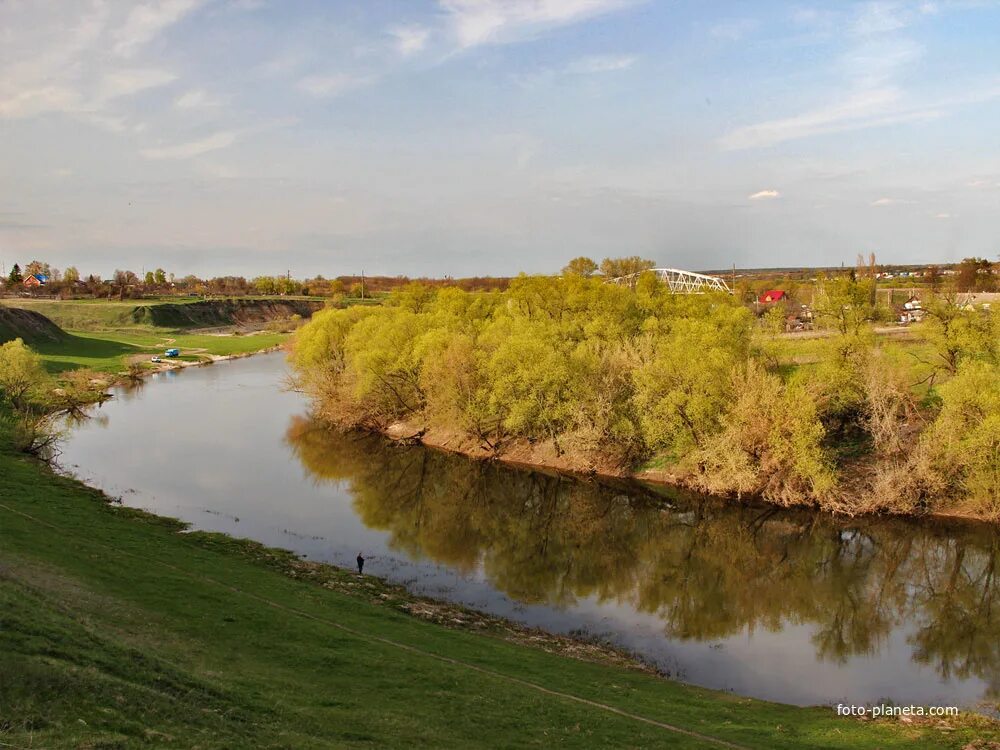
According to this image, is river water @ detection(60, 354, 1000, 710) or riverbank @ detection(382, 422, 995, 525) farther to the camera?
riverbank @ detection(382, 422, 995, 525)

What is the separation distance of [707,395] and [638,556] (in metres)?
13.6

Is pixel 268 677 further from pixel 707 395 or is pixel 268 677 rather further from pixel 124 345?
pixel 124 345

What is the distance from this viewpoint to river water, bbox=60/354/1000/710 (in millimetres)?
24453

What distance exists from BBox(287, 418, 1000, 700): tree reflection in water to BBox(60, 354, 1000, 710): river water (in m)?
0.11

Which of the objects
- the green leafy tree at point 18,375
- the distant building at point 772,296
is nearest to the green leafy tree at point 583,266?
the distant building at point 772,296

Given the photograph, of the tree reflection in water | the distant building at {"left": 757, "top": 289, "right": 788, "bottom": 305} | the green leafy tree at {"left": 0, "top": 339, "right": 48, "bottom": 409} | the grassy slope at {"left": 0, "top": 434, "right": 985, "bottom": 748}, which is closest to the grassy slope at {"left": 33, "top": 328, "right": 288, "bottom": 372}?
the green leafy tree at {"left": 0, "top": 339, "right": 48, "bottom": 409}

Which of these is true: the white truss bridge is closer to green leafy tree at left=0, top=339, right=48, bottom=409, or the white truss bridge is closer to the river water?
the river water

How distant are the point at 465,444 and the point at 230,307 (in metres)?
133

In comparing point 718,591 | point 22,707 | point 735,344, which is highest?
point 735,344

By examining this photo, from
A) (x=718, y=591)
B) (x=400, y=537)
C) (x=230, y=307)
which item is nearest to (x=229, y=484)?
(x=400, y=537)

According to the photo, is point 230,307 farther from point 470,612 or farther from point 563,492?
point 470,612

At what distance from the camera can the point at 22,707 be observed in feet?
36.3

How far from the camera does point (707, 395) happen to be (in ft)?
143

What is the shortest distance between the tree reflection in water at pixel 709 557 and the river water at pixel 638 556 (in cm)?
11
